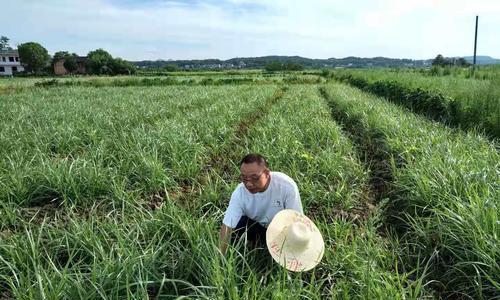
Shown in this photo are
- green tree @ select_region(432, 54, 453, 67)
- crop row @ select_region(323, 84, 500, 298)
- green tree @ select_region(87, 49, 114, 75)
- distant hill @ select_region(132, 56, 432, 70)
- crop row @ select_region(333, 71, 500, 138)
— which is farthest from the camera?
distant hill @ select_region(132, 56, 432, 70)

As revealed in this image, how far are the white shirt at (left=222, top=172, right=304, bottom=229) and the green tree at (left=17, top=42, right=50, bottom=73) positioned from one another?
78311 mm

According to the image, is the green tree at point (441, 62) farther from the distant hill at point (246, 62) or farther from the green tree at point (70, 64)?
the green tree at point (70, 64)

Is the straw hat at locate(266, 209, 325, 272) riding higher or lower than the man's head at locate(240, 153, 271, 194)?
lower

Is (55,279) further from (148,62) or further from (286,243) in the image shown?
(148,62)

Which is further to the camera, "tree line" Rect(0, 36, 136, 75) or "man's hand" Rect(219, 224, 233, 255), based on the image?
"tree line" Rect(0, 36, 136, 75)

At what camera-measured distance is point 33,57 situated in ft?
227

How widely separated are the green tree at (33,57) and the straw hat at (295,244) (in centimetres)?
7880

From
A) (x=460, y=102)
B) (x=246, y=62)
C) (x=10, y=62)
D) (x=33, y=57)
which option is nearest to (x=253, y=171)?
(x=460, y=102)

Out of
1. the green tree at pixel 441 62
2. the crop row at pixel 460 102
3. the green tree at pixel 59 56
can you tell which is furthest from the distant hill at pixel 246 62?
the crop row at pixel 460 102

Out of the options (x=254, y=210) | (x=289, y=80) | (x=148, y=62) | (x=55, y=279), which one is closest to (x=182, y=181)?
(x=254, y=210)

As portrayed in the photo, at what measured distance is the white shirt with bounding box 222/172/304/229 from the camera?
2891mm

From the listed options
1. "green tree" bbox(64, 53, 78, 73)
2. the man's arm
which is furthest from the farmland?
"green tree" bbox(64, 53, 78, 73)

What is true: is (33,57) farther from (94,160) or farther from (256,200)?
(256,200)

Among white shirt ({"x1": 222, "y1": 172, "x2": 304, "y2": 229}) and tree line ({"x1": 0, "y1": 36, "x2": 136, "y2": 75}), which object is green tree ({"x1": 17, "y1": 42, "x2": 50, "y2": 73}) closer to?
tree line ({"x1": 0, "y1": 36, "x2": 136, "y2": 75})
